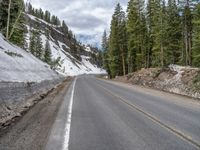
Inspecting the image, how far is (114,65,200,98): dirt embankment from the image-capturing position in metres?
20.5

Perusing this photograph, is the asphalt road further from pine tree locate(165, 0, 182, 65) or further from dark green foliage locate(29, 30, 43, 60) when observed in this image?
dark green foliage locate(29, 30, 43, 60)

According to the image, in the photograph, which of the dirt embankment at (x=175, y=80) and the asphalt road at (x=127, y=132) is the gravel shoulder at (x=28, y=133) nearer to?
the asphalt road at (x=127, y=132)

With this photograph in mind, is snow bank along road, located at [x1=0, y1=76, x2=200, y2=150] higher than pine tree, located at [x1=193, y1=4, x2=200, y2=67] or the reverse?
the reverse

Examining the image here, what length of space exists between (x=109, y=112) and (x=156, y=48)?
35.6 metres

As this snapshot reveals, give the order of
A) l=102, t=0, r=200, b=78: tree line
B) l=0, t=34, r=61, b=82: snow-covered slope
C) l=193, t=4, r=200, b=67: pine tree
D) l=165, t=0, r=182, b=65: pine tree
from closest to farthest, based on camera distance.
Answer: l=0, t=34, r=61, b=82: snow-covered slope → l=193, t=4, r=200, b=67: pine tree → l=102, t=0, r=200, b=78: tree line → l=165, t=0, r=182, b=65: pine tree

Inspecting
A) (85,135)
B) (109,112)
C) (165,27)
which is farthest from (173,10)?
(85,135)

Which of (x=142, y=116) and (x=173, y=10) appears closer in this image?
(x=142, y=116)

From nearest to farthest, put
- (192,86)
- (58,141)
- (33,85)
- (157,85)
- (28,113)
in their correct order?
(58,141) < (28,113) < (33,85) < (192,86) < (157,85)

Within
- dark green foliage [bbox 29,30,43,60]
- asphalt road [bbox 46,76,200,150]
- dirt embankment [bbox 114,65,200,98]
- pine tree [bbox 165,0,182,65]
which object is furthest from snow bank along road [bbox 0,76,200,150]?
dark green foliage [bbox 29,30,43,60]

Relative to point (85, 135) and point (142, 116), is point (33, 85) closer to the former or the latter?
point (142, 116)

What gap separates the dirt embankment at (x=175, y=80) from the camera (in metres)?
20.5

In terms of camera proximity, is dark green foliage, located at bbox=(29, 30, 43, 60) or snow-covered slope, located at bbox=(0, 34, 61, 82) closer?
snow-covered slope, located at bbox=(0, 34, 61, 82)

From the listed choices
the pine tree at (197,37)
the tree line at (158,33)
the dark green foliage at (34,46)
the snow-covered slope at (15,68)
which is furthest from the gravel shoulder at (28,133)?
the dark green foliage at (34,46)

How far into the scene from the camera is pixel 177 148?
20.3 ft
